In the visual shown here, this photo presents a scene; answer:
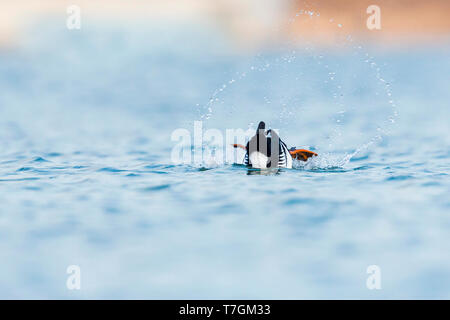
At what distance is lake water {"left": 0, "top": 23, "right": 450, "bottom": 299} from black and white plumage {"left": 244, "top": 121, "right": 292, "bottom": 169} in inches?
9.3

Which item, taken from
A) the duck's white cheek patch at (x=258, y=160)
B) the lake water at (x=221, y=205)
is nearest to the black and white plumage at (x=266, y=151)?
the duck's white cheek patch at (x=258, y=160)

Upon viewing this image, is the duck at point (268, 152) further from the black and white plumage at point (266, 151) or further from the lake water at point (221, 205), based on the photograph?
the lake water at point (221, 205)

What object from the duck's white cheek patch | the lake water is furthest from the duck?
the lake water

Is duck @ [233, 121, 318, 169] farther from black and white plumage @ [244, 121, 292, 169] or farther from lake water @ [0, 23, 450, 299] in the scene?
lake water @ [0, 23, 450, 299]

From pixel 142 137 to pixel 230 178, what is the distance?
6628 millimetres

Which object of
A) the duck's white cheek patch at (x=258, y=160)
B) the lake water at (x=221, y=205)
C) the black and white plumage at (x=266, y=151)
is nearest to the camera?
the lake water at (x=221, y=205)

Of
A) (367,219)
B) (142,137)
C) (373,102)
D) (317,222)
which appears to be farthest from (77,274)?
(373,102)

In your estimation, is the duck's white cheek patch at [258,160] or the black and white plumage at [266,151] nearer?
the black and white plumage at [266,151]

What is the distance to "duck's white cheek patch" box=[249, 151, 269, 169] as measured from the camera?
934 cm

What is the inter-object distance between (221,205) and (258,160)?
81.2 inches

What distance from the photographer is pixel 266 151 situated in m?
9.23

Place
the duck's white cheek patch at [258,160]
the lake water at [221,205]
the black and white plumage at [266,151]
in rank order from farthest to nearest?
the duck's white cheek patch at [258,160] → the black and white plumage at [266,151] → the lake water at [221,205]

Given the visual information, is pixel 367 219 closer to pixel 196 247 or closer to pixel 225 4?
pixel 196 247

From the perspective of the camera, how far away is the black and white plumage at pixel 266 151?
360 inches
